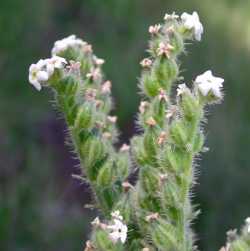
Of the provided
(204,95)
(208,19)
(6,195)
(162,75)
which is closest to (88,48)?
Answer: (162,75)

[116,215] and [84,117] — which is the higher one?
[84,117]

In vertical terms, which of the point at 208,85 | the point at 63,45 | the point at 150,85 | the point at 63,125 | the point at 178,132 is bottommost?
the point at 178,132

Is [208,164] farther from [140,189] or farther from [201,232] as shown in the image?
[140,189]

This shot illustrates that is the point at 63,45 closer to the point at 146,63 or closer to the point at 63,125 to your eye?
the point at 146,63

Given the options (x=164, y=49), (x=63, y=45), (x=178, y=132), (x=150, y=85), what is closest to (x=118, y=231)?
(x=178, y=132)

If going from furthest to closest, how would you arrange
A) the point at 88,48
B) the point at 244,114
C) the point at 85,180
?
the point at 244,114 → the point at 88,48 → the point at 85,180
